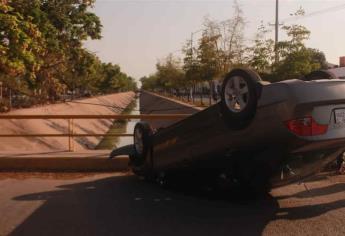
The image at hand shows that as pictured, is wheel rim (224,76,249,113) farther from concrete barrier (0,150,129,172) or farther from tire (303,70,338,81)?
concrete barrier (0,150,129,172)

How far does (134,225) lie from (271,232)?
1526mm

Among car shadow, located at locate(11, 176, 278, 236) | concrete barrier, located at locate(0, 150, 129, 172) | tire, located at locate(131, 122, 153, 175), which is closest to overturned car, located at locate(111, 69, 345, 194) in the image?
car shadow, located at locate(11, 176, 278, 236)

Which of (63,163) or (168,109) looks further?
(168,109)

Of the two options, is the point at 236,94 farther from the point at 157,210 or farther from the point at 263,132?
the point at 157,210

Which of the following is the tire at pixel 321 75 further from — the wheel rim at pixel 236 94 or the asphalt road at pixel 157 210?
the asphalt road at pixel 157 210

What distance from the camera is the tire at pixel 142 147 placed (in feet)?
23.7

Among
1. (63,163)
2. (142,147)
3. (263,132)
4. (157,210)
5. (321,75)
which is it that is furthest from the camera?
(63,163)

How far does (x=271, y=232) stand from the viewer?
195 inches

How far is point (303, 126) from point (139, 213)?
7.88 ft

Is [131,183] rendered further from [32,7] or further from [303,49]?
[32,7]

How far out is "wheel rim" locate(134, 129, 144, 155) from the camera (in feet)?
24.3

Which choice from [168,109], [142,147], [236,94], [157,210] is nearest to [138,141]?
[142,147]

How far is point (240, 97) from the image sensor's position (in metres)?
4.93

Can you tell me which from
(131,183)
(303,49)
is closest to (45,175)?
(131,183)
